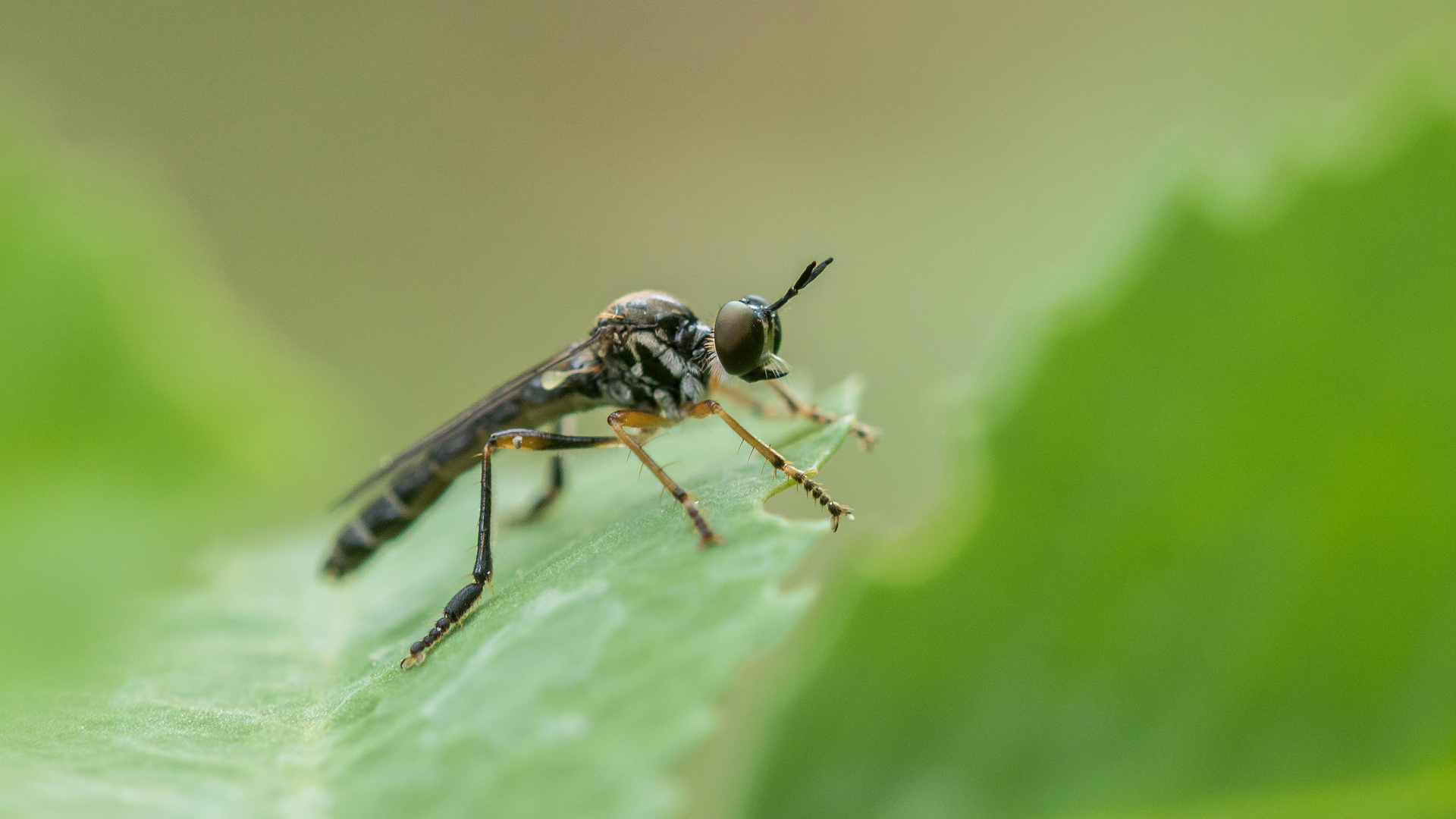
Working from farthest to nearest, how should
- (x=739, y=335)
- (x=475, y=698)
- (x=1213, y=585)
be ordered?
(x=739, y=335), (x=1213, y=585), (x=475, y=698)

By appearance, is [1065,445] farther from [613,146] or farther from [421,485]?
[613,146]

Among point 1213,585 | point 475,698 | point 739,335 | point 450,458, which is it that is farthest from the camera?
point 450,458

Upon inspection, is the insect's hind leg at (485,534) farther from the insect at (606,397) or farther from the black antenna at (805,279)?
the black antenna at (805,279)

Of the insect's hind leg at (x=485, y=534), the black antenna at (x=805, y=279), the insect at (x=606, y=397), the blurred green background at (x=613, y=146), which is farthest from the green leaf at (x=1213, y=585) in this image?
the blurred green background at (x=613, y=146)

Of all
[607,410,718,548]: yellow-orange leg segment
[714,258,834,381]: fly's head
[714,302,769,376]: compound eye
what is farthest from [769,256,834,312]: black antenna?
[607,410,718,548]: yellow-orange leg segment

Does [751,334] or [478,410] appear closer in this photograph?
[751,334]

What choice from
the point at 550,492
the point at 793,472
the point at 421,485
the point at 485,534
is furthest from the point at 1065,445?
the point at 421,485

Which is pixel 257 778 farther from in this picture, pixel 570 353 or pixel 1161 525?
pixel 570 353
